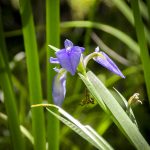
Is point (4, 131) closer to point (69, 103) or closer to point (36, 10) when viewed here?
point (69, 103)

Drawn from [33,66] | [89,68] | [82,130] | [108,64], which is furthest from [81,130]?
[89,68]

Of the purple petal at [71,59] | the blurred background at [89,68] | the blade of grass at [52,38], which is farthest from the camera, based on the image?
the blurred background at [89,68]

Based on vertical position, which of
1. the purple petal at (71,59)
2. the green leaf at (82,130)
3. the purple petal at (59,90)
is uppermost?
the purple petal at (71,59)

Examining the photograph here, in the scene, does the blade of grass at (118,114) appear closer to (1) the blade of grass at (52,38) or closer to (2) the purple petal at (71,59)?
(2) the purple petal at (71,59)

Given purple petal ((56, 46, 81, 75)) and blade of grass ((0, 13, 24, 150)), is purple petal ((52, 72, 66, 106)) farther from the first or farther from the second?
blade of grass ((0, 13, 24, 150))

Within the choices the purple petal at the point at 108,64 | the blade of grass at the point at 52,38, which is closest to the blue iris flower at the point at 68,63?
the purple petal at the point at 108,64

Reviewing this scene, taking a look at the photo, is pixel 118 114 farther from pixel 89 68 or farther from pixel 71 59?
pixel 89 68
